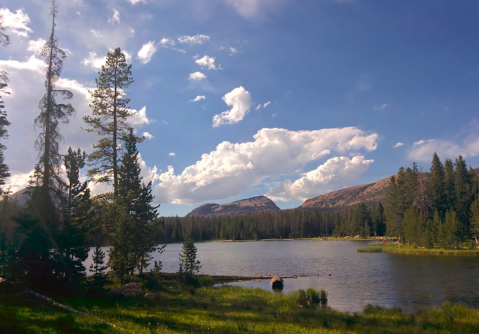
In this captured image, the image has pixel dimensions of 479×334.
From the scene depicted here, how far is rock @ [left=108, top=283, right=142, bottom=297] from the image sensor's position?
23947mm

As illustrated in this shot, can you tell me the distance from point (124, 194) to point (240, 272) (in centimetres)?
2736

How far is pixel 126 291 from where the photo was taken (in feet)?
80.5

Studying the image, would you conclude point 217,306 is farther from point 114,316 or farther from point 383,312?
point 383,312

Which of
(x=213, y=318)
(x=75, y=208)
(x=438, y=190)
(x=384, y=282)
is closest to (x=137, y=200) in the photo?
(x=75, y=208)

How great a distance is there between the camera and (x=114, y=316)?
658 inches

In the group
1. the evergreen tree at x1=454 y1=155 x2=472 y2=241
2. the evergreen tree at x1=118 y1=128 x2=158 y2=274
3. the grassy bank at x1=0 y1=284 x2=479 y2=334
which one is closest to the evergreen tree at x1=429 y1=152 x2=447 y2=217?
the evergreen tree at x1=454 y1=155 x2=472 y2=241

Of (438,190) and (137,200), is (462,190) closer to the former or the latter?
(438,190)

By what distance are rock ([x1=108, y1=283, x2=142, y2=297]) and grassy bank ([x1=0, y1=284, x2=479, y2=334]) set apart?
123 cm

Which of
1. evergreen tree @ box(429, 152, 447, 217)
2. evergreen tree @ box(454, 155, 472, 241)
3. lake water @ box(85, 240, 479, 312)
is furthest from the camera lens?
evergreen tree @ box(429, 152, 447, 217)

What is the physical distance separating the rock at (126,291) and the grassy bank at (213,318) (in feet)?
4.04

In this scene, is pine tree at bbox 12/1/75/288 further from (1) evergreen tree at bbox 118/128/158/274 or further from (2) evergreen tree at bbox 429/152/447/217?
(2) evergreen tree at bbox 429/152/447/217

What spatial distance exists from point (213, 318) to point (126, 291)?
30.0 ft

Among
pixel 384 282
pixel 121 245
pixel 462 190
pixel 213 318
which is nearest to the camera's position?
pixel 213 318

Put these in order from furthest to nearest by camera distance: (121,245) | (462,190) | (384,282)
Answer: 1. (462,190)
2. (384,282)
3. (121,245)
